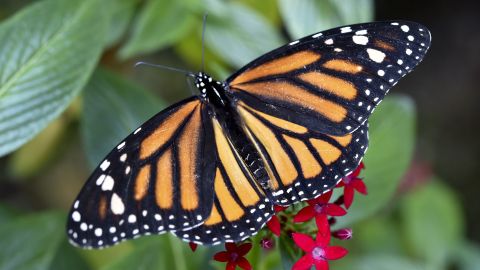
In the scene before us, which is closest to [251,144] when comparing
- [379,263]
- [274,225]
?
[274,225]

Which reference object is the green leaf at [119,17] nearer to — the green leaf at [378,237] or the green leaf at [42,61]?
the green leaf at [42,61]

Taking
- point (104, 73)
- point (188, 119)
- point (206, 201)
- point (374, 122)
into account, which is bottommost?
point (374, 122)

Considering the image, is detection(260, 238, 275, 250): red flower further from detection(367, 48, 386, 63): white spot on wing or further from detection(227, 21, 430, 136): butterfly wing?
detection(367, 48, 386, 63): white spot on wing

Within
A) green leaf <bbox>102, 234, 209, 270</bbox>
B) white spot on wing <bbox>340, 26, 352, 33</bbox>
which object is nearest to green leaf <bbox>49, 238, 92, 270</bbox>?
green leaf <bbox>102, 234, 209, 270</bbox>

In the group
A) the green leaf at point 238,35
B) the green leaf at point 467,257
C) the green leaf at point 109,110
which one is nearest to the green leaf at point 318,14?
the green leaf at point 238,35

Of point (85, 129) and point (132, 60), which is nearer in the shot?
point (85, 129)

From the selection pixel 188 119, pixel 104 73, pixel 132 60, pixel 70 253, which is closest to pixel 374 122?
pixel 188 119

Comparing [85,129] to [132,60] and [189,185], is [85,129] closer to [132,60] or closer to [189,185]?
[189,185]

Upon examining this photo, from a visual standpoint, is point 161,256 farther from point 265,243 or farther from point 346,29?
point 346,29
